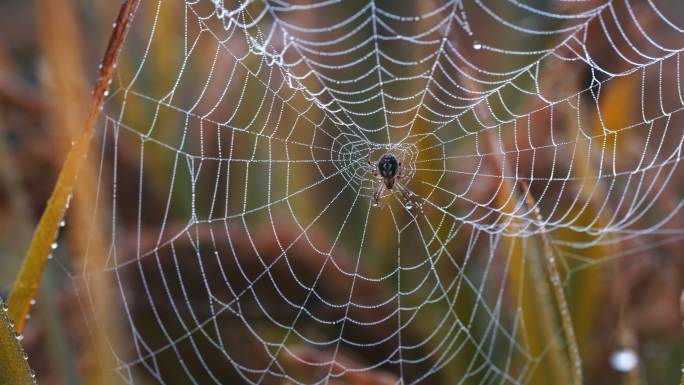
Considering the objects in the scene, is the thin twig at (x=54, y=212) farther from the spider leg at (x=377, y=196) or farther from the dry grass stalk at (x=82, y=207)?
the spider leg at (x=377, y=196)

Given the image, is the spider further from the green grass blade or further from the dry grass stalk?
the green grass blade

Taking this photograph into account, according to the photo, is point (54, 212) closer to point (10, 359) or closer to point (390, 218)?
point (10, 359)

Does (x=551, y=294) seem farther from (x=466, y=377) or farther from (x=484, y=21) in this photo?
(x=484, y=21)

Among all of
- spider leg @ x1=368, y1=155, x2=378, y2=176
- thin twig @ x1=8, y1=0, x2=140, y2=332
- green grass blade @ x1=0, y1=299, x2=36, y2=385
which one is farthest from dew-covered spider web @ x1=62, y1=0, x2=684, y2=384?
green grass blade @ x1=0, y1=299, x2=36, y2=385

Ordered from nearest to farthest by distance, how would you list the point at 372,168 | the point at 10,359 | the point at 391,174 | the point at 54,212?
the point at 10,359 < the point at 54,212 < the point at 391,174 < the point at 372,168

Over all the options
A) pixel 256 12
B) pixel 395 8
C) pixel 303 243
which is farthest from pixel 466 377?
pixel 395 8

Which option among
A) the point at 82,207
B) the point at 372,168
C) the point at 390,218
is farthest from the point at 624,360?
the point at 82,207

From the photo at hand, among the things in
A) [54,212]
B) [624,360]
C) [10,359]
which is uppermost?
[54,212]

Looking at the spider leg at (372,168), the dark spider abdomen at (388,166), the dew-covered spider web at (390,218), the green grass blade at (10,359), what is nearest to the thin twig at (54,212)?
the green grass blade at (10,359)
